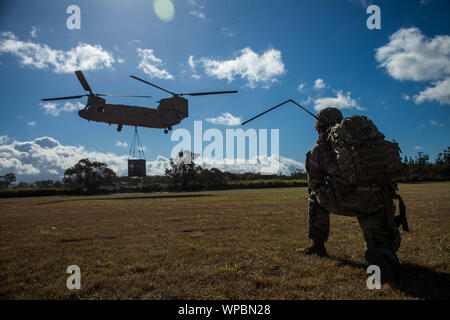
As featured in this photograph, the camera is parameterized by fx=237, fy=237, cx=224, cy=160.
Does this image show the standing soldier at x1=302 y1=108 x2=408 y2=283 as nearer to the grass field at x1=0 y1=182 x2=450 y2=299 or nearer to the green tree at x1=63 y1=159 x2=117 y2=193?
the grass field at x1=0 y1=182 x2=450 y2=299

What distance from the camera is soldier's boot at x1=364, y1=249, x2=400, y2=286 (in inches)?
126

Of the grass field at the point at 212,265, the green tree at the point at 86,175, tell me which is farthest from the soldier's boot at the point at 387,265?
the green tree at the point at 86,175

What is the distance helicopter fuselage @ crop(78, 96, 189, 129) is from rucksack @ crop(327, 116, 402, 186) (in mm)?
25889

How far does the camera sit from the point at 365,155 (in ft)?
10.7

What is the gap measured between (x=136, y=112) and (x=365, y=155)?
26493mm

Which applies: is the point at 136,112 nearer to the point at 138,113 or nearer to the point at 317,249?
the point at 138,113

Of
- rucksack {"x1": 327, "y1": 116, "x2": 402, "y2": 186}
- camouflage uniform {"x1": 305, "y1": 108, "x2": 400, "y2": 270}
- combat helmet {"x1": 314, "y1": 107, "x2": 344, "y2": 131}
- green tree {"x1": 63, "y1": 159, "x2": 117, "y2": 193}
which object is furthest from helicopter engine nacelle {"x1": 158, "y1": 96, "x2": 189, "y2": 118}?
green tree {"x1": 63, "y1": 159, "x2": 117, "y2": 193}

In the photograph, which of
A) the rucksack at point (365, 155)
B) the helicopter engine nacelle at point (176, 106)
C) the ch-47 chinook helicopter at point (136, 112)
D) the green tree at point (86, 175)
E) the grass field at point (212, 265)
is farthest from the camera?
the green tree at point (86, 175)

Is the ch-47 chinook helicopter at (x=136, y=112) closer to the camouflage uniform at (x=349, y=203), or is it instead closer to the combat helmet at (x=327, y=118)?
the combat helmet at (x=327, y=118)

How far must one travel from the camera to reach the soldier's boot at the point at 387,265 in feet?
10.5
